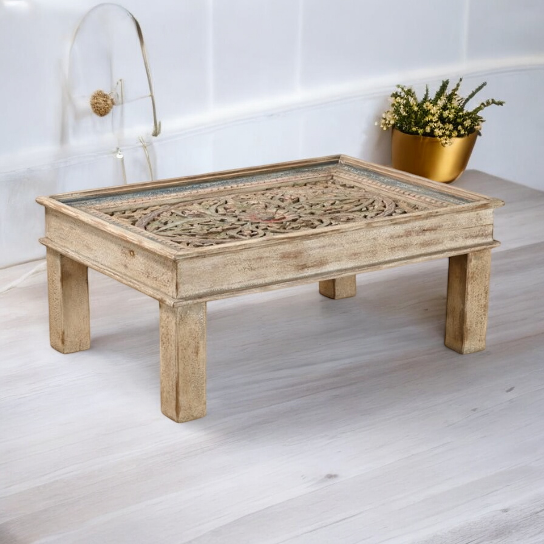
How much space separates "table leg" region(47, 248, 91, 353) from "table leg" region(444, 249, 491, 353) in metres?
1.00

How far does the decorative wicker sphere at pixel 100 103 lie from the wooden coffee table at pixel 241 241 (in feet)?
2.93

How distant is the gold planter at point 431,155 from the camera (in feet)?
14.4

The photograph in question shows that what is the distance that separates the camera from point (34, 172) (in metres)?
3.53

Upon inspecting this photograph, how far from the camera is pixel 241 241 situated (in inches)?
91.7

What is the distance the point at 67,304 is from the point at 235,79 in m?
1.64

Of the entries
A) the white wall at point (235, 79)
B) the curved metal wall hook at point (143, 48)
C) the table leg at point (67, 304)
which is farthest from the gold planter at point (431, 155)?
the table leg at point (67, 304)

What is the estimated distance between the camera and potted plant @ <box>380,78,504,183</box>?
439 centimetres

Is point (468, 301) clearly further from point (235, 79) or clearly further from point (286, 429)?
point (235, 79)

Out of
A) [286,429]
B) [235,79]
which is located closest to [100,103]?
[235,79]

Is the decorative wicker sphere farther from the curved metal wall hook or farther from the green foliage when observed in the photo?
the green foliage

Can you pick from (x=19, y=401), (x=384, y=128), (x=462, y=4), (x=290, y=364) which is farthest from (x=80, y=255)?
(x=462, y=4)

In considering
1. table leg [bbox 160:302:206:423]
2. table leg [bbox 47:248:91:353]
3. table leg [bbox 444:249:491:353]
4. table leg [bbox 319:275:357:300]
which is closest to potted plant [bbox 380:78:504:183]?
→ table leg [bbox 319:275:357:300]

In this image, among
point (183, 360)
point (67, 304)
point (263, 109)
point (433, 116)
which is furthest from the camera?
point (433, 116)

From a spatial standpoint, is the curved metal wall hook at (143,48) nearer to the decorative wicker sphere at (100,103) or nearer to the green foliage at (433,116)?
the decorative wicker sphere at (100,103)
